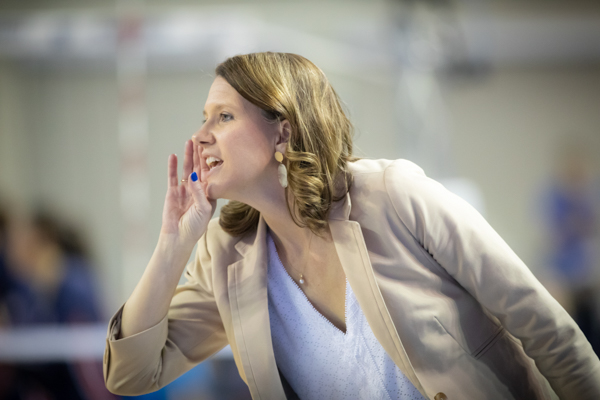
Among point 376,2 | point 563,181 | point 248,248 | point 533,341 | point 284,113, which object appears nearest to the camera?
point 533,341

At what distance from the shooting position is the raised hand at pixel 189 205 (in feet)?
4.61

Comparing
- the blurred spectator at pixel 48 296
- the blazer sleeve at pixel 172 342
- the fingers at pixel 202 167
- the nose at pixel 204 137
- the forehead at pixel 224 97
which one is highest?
the forehead at pixel 224 97

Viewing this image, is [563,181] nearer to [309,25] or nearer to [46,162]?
[309,25]

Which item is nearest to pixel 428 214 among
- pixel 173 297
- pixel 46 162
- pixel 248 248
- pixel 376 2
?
pixel 248 248

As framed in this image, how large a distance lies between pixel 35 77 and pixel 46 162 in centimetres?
104

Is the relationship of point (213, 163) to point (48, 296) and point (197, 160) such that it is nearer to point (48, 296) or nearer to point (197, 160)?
point (197, 160)

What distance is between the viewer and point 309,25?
6523mm

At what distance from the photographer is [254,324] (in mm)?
1375

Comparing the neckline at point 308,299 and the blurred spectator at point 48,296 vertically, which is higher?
the neckline at point 308,299

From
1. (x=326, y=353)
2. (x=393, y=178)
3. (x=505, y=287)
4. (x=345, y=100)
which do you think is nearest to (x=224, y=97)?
(x=393, y=178)

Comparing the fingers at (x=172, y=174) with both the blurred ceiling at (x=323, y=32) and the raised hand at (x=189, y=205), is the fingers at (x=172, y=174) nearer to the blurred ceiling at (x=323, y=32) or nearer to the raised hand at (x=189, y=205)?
the raised hand at (x=189, y=205)

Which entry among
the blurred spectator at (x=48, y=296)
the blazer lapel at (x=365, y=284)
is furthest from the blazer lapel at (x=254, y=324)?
the blurred spectator at (x=48, y=296)

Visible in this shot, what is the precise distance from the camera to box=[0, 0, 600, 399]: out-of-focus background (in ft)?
14.4

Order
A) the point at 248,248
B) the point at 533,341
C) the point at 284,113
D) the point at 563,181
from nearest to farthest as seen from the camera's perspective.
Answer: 1. the point at 533,341
2. the point at 284,113
3. the point at 248,248
4. the point at 563,181
